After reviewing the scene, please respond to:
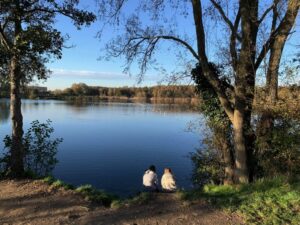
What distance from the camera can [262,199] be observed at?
6.90 meters

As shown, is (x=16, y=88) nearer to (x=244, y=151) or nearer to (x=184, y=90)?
(x=184, y=90)

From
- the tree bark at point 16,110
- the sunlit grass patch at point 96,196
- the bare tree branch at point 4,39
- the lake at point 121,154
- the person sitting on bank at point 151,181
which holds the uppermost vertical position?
the bare tree branch at point 4,39

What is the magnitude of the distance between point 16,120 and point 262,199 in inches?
270

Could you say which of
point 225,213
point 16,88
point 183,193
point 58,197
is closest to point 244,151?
point 183,193

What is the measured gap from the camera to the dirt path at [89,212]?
6353mm

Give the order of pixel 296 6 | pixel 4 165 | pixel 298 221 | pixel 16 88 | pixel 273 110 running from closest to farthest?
1. pixel 298 221
2. pixel 296 6
3. pixel 273 110
4. pixel 16 88
5. pixel 4 165

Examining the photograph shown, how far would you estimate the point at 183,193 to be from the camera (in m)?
7.89

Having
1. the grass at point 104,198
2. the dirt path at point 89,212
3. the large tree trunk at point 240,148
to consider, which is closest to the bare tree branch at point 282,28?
the large tree trunk at point 240,148

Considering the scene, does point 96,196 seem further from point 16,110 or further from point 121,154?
point 121,154

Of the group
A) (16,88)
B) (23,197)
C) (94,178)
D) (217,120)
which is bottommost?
(94,178)

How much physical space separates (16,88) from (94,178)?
11.3 metres

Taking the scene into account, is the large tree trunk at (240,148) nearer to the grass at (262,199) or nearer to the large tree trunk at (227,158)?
the large tree trunk at (227,158)

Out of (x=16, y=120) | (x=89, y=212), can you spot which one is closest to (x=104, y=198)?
(x=89, y=212)

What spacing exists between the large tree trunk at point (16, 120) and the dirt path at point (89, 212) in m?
1.88
